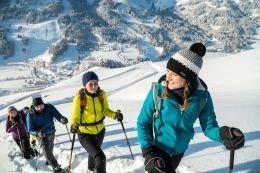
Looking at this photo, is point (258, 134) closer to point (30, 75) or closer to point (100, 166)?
point (100, 166)

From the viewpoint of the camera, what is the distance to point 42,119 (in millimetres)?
9383

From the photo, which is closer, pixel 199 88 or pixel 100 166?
pixel 199 88

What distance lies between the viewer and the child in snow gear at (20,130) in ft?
37.4

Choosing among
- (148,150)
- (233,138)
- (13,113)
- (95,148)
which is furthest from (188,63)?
(13,113)

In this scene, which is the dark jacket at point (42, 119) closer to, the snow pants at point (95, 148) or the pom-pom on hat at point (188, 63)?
the snow pants at point (95, 148)

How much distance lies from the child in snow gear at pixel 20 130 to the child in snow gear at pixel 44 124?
2.18 meters

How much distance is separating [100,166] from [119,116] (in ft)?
4.90

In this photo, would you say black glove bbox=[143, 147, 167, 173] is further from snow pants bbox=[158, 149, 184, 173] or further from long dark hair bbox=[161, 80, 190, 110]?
long dark hair bbox=[161, 80, 190, 110]

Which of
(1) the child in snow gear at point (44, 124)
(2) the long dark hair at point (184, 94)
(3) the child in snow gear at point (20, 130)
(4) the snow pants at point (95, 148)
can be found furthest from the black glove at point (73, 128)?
(3) the child in snow gear at point (20, 130)

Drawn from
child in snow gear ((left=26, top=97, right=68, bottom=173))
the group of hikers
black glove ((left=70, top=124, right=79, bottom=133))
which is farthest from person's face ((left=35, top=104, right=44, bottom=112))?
the group of hikers

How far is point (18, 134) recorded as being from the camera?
11.6m

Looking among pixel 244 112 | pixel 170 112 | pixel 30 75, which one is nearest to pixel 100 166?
pixel 170 112

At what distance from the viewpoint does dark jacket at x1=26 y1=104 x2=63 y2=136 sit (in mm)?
9242

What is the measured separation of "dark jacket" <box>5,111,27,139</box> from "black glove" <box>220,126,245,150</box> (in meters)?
8.52
